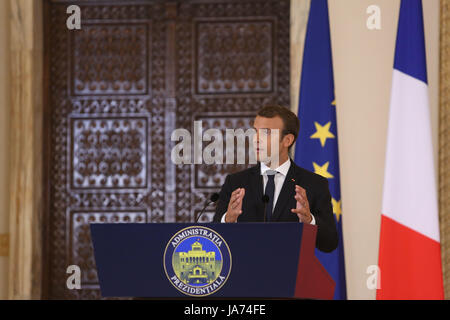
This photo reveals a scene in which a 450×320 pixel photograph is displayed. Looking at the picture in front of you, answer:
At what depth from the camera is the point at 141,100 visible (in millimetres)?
4910

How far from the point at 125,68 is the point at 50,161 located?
0.95m

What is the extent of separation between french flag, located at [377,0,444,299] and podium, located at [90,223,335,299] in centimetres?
221

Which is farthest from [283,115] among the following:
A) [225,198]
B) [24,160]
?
[24,160]

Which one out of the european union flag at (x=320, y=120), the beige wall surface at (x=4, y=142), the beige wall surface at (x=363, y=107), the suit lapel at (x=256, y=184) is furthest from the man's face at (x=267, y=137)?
the beige wall surface at (x=4, y=142)

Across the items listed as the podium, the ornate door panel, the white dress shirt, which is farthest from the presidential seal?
the ornate door panel

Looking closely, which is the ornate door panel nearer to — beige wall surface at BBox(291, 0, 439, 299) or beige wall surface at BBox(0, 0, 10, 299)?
beige wall surface at BBox(0, 0, 10, 299)

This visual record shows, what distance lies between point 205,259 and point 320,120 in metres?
2.52

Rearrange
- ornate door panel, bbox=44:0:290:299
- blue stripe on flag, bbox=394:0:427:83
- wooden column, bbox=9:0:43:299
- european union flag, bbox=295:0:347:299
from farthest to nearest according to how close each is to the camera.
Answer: ornate door panel, bbox=44:0:290:299 < wooden column, bbox=9:0:43:299 < european union flag, bbox=295:0:347:299 < blue stripe on flag, bbox=394:0:427:83

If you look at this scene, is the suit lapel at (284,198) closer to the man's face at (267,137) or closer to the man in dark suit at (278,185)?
the man in dark suit at (278,185)

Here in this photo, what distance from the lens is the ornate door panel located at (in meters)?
4.88
